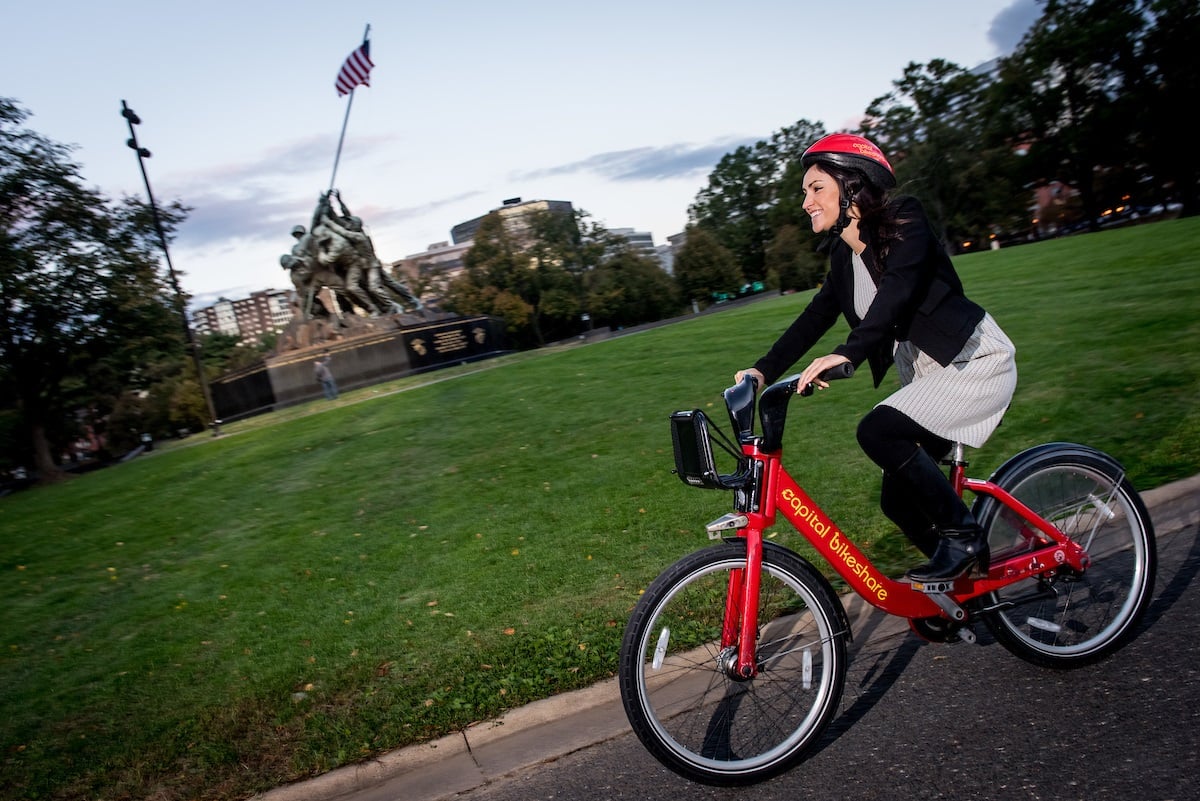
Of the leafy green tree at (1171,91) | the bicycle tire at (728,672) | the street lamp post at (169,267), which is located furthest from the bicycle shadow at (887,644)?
the leafy green tree at (1171,91)

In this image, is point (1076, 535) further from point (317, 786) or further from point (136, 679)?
point (136, 679)

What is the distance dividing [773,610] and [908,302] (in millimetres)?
1213

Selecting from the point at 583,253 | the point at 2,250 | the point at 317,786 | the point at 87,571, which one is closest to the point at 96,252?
the point at 2,250

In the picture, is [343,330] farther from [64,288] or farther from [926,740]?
[926,740]

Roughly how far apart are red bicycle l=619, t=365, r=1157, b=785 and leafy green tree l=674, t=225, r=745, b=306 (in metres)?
82.7

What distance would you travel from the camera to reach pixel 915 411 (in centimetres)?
317

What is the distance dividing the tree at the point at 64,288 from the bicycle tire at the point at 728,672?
3179cm

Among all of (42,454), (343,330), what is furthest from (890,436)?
(42,454)

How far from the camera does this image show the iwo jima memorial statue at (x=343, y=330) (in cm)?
3503

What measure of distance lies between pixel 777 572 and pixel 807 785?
2.42 ft

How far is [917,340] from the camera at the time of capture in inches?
128

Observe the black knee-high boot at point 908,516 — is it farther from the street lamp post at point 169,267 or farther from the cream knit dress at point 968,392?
the street lamp post at point 169,267

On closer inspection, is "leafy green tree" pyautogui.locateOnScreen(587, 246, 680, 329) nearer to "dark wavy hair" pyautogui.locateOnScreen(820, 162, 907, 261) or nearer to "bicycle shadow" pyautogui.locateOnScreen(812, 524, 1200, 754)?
"bicycle shadow" pyautogui.locateOnScreen(812, 524, 1200, 754)

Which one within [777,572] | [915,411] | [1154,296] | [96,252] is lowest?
[1154,296]
